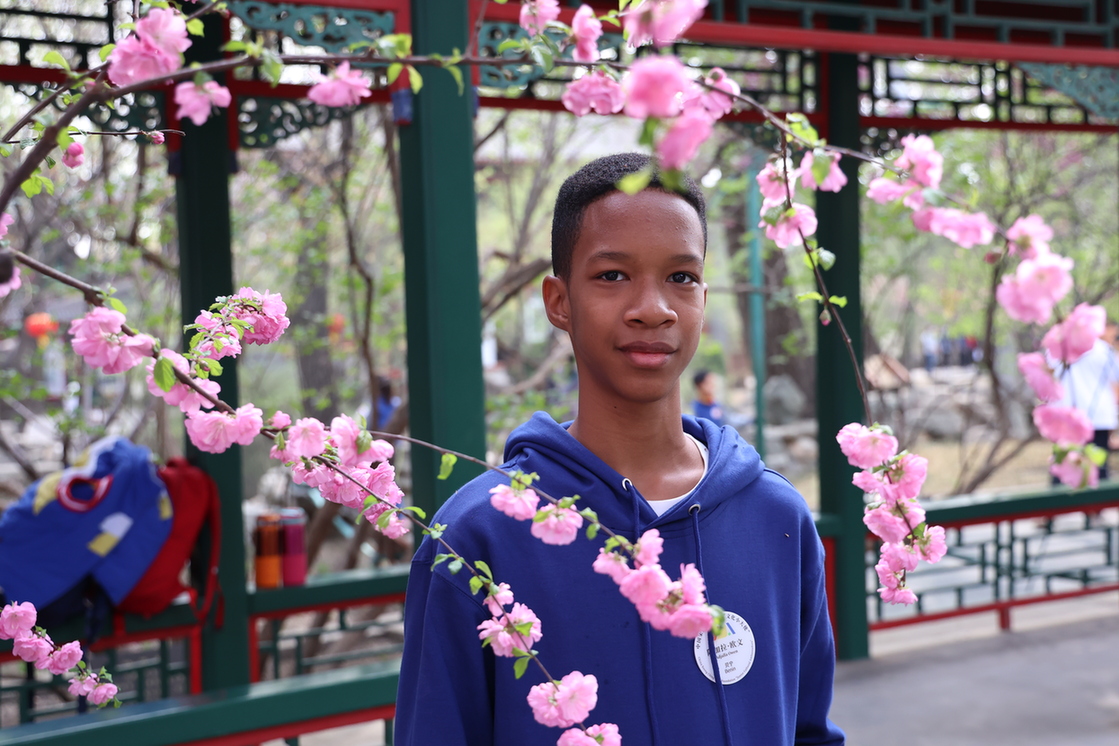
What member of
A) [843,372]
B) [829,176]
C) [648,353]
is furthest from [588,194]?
[843,372]

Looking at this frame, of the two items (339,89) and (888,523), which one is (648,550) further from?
(339,89)

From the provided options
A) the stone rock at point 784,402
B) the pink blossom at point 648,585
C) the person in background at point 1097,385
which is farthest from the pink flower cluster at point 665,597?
the stone rock at point 784,402

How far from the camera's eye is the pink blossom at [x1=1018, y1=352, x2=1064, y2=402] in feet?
2.96

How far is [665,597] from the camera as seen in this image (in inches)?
39.9

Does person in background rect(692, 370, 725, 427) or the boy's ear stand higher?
the boy's ear

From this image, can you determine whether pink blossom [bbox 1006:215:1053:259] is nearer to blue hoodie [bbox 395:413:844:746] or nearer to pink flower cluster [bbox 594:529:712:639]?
pink flower cluster [bbox 594:529:712:639]

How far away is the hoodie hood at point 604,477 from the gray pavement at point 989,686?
3.21 meters

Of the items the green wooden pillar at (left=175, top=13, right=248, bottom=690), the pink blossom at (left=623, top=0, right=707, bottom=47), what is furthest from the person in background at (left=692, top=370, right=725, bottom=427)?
the pink blossom at (left=623, top=0, right=707, bottom=47)

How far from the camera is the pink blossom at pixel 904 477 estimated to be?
3.99ft

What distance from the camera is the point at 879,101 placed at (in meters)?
5.55

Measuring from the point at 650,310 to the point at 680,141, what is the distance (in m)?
0.65

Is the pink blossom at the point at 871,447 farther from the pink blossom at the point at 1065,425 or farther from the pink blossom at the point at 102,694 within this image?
the pink blossom at the point at 102,694

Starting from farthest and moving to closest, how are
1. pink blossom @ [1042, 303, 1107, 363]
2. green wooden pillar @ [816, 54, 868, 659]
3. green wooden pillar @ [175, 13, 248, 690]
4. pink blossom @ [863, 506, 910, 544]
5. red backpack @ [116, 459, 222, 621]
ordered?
green wooden pillar @ [816, 54, 868, 659] → green wooden pillar @ [175, 13, 248, 690] → red backpack @ [116, 459, 222, 621] → pink blossom @ [863, 506, 910, 544] → pink blossom @ [1042, 303, 1107, 363]

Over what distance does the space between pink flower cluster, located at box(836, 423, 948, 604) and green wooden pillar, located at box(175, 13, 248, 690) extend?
3.30m
